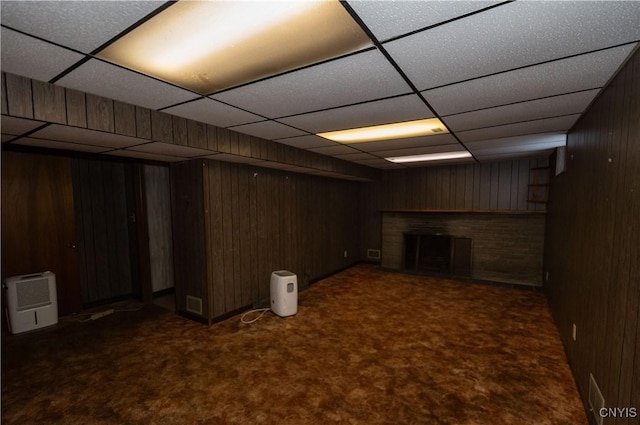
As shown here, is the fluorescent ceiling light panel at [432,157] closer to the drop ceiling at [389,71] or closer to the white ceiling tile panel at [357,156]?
the white ceiling tile panel at [357,156]

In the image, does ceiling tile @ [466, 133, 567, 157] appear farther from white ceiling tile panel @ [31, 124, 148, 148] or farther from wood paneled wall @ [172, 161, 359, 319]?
white ceiling tile panel @ [31, 124, 148, 148]

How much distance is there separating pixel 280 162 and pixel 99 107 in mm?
1938

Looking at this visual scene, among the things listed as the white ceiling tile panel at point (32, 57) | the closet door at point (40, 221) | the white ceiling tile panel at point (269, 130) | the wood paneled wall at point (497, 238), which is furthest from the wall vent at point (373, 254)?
the white ceiling tile panel at point (32, 57)

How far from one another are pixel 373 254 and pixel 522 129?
4.29 metres

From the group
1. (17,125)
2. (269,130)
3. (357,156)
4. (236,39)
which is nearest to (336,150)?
(357,156)

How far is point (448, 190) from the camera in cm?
564

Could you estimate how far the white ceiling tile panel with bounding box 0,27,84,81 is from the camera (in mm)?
1245

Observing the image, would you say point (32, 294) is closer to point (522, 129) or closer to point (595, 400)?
point (595, 400)

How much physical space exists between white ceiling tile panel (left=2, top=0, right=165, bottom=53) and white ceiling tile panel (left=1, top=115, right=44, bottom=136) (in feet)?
2.90

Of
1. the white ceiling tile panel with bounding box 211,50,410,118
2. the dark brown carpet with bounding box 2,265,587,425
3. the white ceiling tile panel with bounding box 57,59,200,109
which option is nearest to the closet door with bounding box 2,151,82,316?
the dark brown carpet with bounding box 2,265,587,425

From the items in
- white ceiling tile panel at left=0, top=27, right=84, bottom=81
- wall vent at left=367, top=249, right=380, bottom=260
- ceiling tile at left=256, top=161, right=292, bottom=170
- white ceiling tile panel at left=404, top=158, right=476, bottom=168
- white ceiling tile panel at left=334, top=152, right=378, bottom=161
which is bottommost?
wall vent at left=367, top=249, right=380, bottom=260

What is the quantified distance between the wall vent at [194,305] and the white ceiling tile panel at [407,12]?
11.2ft

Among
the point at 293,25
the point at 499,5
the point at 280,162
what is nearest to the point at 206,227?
the point at 280,162

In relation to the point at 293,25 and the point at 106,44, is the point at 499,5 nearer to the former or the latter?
the point at 293,25
